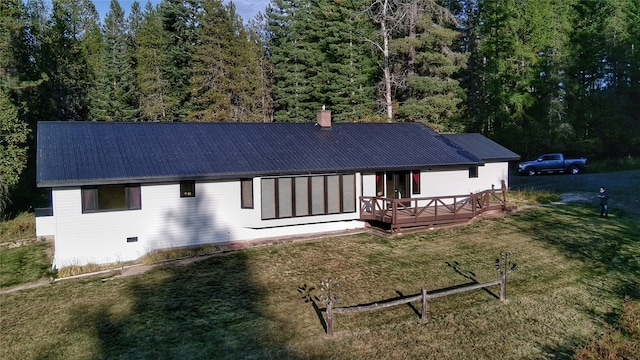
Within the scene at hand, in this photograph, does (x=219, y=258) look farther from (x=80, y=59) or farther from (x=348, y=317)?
(x=80, y=59)

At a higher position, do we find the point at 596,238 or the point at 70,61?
the point at 70,61

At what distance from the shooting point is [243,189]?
17.9 metres

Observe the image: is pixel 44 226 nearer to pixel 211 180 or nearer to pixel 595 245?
pixel 211 180

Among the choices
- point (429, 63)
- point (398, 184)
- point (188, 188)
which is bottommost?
point (398, 184)

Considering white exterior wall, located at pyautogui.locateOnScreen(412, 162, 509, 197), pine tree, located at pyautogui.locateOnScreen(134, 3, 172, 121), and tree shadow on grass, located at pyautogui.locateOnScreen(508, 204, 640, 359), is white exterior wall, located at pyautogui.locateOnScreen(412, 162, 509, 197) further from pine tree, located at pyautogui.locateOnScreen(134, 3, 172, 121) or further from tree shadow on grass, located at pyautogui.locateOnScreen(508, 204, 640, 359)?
pine tree, located at pyautogui.locateOnScreen(134, 3, 172, 121)

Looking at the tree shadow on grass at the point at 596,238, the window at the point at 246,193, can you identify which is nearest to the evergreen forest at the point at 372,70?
the tree shadow on grass at the point at 596,238

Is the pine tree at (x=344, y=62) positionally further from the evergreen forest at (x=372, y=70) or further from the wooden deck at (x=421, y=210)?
the wooden deck at (x=421, y=210)

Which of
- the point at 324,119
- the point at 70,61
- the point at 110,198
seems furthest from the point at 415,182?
the point at 70,61

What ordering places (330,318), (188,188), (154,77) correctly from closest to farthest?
(330,318)
(188,188)
(154,77)

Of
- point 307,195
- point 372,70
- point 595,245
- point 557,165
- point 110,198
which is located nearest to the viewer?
point 110,198

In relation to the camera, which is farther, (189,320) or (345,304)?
(345,304)

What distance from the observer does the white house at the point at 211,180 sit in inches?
611

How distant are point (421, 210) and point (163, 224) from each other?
10.7 meters

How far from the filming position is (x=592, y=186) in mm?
29000
